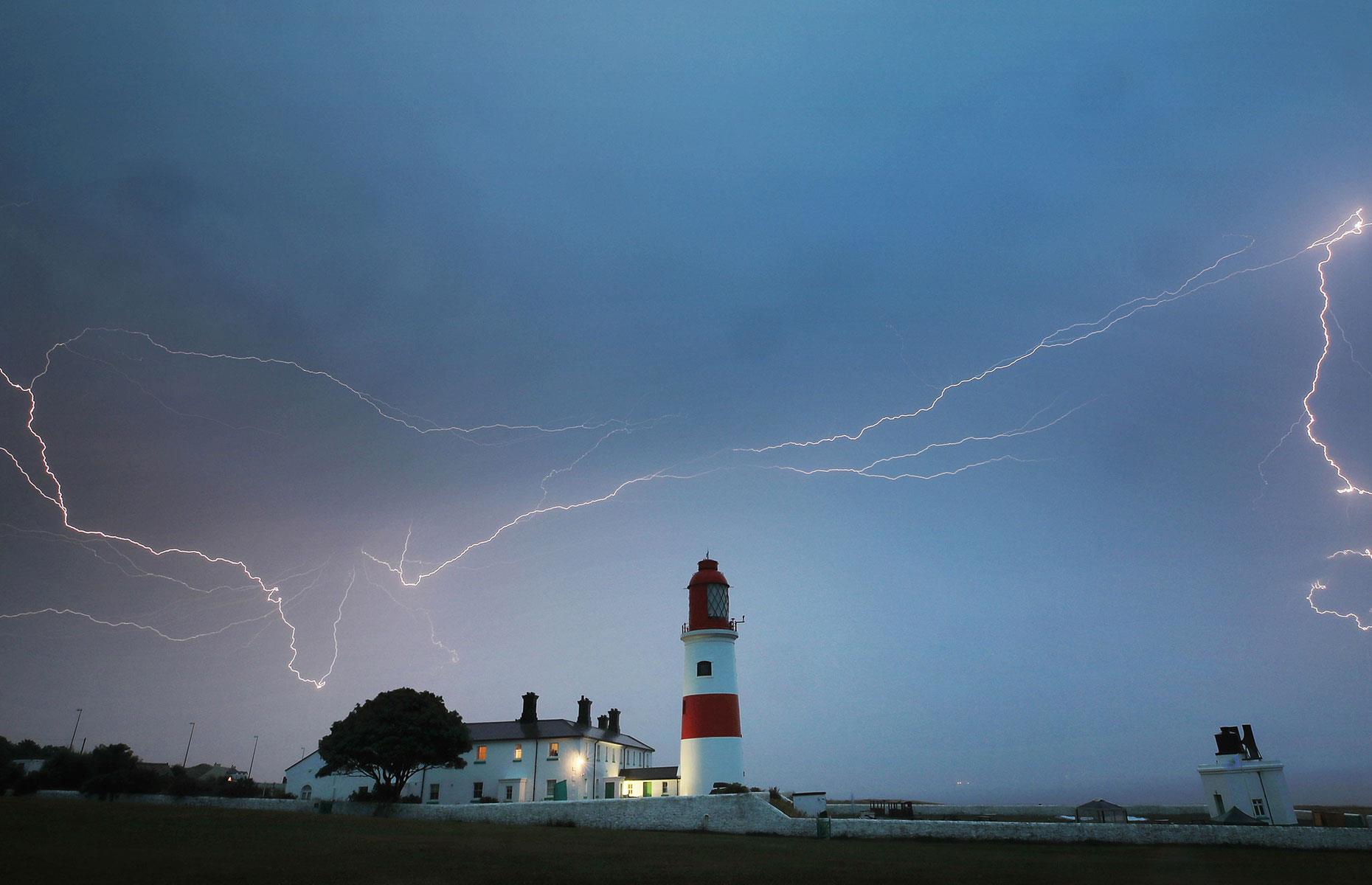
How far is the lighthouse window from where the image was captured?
Result: 33.2m

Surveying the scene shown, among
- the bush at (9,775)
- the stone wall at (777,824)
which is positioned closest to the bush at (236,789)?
the stone wall at (777,824)

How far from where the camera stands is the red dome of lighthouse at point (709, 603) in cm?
3306

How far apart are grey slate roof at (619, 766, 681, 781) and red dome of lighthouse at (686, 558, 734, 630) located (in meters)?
16.2

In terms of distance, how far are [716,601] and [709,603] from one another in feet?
1.23

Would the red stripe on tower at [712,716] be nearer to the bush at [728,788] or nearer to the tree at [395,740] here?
the bush at [728,788]

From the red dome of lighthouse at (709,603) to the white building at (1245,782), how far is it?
2171 centimetres

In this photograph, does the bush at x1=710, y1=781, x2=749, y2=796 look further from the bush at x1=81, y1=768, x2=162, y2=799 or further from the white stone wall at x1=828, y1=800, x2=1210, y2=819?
the bush at x1=81, y1=768, x2=162, y2=799

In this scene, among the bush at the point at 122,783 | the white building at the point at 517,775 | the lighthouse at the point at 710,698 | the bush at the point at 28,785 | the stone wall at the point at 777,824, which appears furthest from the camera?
the white building at the point at 517,775

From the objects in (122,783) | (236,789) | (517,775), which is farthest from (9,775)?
(517,775)

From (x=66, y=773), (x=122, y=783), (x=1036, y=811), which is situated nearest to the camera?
(x=1036, y=811)

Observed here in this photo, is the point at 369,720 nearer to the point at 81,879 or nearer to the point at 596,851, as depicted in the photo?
the point at 596,851

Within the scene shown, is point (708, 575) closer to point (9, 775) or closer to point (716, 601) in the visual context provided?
point (716, 601)

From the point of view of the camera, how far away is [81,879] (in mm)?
10484

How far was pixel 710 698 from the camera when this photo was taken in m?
31.9
